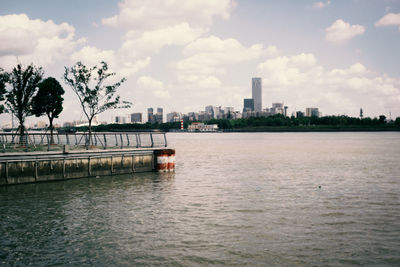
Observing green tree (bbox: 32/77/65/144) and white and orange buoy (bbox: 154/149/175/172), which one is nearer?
white and orange buoy (bbox: 154/149/175/172)

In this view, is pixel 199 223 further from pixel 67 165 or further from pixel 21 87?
pixel 21 87

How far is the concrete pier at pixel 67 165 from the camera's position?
101ft

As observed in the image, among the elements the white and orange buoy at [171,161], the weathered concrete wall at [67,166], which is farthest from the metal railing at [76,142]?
the white and orange buoy at [171,161]

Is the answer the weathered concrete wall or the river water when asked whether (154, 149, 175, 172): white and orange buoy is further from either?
the river water

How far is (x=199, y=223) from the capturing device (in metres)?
19.4

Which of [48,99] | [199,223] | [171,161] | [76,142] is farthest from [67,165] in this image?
[48,99]

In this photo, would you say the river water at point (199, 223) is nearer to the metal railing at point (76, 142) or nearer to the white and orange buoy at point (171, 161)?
the metal railing at point (76, 142)

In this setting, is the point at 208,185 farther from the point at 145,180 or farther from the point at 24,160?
the point at 24,160

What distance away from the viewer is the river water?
14.3m

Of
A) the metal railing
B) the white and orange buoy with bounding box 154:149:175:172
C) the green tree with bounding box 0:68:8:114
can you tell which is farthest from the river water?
the green tree with bounding box 0:68:8:114

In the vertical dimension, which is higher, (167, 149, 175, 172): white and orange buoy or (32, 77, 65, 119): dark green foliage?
(32, 77, 65, 119): dark green foliage

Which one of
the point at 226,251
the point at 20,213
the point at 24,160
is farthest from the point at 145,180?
the point at 226,251

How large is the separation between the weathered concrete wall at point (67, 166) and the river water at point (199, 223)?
1100 mm

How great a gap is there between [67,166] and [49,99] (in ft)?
94.9
